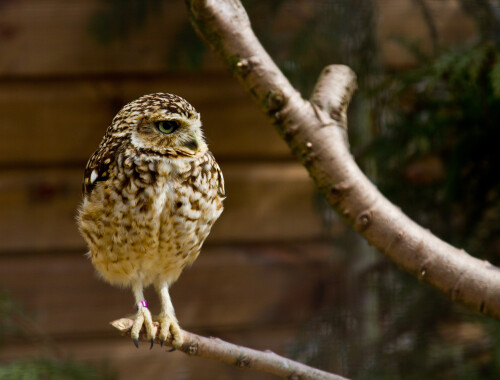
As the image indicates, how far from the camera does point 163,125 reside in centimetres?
64

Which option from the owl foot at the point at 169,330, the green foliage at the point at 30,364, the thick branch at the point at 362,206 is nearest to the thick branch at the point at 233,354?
the owl foot at the point at 169,330

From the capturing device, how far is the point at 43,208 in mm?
1855

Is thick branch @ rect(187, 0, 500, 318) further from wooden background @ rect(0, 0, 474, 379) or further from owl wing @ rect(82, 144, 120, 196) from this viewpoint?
wooden background @ rect(0, 0, 474, 379)

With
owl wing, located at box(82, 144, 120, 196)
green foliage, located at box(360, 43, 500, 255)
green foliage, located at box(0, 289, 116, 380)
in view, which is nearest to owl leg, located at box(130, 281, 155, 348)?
owl wing, located at box(82, 144, 120, 196)

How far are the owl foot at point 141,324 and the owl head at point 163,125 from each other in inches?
12.1

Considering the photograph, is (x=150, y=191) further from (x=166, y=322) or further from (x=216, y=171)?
(x=166, y=322)

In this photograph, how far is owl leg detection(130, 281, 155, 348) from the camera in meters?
0.87

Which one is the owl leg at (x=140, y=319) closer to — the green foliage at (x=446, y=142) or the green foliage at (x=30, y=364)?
the green foliage at (x=30, y=364)

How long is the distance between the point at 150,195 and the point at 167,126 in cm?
15

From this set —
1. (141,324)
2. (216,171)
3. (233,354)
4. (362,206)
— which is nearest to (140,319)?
(141,324)

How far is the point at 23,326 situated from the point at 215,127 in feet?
2.58

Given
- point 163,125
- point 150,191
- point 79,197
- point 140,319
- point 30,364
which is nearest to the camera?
point 163,125

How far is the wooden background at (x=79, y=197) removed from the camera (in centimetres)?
184

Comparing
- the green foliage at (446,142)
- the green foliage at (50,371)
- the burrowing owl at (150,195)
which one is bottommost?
the green foliage at (50,371)
